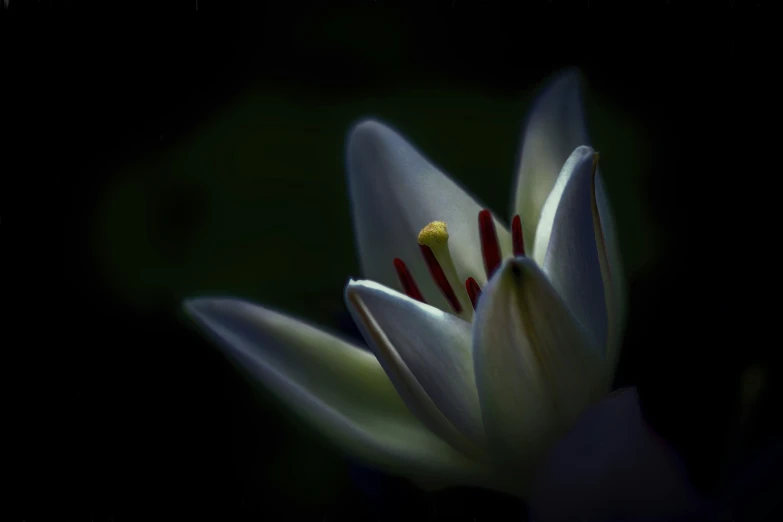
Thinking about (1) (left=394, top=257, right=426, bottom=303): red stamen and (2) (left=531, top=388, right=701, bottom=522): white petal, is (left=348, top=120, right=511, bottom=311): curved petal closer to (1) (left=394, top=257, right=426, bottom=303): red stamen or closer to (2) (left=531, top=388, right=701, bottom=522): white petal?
(1) (left=394, top=257, right=426, bottom=303): red stamen

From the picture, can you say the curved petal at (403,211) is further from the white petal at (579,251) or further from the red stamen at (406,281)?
the white petal at (579,251)

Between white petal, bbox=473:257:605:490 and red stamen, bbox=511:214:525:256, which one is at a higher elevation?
red stamen, bbox=511:214:525:256

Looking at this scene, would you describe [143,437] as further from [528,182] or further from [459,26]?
[459,26]

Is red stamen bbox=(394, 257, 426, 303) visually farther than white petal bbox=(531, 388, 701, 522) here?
Yes

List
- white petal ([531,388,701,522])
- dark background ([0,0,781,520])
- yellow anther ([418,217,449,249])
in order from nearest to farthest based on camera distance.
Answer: white petal ([531,388,701,522]) < yellow anther ([418,217,449,249]) < dark background ([0,0,781,520])

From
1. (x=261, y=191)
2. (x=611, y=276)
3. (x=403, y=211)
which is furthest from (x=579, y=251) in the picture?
(x=261, y=191)

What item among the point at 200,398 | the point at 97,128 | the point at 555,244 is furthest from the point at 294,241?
the point at 555,244

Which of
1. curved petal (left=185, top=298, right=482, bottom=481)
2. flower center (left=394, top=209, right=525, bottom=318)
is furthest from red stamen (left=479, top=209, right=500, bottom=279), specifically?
curved petal (left=185, top=298, right=482, bottom=481)
